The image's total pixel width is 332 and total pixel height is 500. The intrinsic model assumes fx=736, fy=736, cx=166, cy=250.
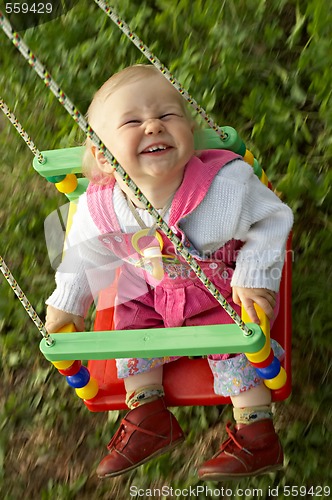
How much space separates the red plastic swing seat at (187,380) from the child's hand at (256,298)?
128 mm

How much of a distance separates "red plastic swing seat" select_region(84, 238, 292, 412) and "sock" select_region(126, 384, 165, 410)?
2 cm

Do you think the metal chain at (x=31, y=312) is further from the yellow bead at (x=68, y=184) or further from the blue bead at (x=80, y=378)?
the yellow bead at (x=68, y=184)

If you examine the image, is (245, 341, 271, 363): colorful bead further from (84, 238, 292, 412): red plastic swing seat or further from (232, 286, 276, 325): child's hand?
(84, 238, 292, 412): red plastic swing seat

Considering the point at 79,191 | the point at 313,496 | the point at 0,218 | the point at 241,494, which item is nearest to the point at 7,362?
the point at 0,218

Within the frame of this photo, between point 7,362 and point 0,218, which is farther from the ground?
point 0,218

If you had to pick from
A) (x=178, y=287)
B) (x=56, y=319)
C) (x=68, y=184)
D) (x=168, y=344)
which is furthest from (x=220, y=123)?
(x=168, y=344)

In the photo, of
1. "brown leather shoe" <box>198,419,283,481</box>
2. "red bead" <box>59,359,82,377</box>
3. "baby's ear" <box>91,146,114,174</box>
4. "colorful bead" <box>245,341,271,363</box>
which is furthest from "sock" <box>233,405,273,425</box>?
"baby's ear" <box>91,146,114,174</box>

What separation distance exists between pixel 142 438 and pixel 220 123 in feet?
2.97

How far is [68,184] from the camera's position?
1.53 m

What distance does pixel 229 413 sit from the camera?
167cm

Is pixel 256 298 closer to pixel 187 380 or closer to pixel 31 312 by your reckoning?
pixel 187 380

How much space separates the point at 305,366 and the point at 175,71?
89 centimetres

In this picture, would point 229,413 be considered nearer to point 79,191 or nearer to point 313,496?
point 313,496

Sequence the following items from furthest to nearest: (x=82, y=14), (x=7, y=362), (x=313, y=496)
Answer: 1. (x=82, y=14)
2. (x=7, y=362)
3. (x=313, y=496)
